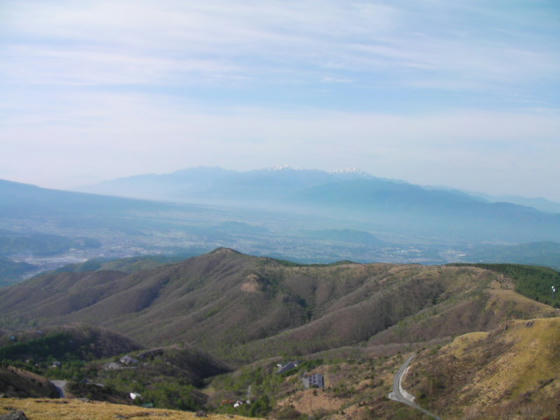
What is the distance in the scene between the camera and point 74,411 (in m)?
29.0

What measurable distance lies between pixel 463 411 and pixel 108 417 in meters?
26.4

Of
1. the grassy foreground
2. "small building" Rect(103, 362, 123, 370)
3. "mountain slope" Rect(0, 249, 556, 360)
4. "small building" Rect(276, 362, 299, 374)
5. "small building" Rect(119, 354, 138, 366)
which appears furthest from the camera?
"mountain slope" Rect(0, 249, 556, 360)

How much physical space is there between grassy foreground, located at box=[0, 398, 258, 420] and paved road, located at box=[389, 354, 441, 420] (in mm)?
16258

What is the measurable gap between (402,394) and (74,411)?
92.1 feet

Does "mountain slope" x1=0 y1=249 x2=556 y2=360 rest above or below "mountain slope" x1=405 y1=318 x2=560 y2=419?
below

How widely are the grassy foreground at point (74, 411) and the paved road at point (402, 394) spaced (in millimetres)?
16258

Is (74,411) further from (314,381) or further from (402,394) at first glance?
(314,381)

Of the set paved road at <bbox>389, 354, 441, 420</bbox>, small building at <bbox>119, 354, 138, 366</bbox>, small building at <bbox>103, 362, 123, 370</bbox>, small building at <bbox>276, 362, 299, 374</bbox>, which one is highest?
paved road at <bbox>389, 354, 441, 420</bbox>

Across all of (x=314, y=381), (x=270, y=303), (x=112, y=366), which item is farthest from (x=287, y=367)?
(x=270, y=303)

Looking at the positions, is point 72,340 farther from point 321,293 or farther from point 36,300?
point 36,300

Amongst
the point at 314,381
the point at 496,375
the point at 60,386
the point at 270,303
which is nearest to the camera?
the point at 496,375

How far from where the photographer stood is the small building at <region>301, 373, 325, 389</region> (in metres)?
53.3

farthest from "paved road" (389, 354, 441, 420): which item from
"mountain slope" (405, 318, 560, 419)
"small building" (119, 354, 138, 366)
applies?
"small building" (119, 354, 138, 366)

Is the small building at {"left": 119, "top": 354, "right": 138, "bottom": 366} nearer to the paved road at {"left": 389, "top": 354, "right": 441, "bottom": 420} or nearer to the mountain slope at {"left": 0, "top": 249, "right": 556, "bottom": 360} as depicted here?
the mountain slope at {"left": 0, "top": 249, "right": 556, "bottom": 360}
